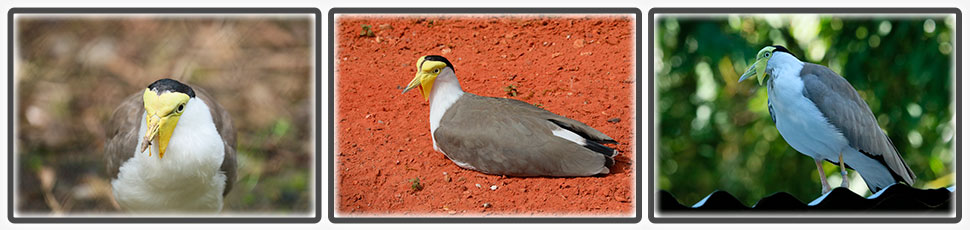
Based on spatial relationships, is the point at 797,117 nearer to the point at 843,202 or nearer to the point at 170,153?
the point at 843,202

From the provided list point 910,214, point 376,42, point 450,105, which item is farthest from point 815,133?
point 376,42

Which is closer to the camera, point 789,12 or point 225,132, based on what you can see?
point 789,12

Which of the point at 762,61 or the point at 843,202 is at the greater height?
the point at 762,61

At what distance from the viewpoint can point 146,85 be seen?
2.80 m

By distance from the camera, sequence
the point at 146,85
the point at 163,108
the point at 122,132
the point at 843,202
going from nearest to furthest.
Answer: the point at 163,108 → the point at 843,202 → the point at 122,132 → the point at 146,85

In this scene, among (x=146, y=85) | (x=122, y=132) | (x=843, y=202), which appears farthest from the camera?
(x=146, y=85)

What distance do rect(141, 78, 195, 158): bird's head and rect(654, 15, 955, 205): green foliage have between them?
1294 millimetres

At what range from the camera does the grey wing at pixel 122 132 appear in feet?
8.46

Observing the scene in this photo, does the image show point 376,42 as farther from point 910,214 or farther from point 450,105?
point 910,214

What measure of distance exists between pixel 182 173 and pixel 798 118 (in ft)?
5.51

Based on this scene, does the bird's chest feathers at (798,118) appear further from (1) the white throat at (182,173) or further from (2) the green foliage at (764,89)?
(1) the white throat at (182,173)

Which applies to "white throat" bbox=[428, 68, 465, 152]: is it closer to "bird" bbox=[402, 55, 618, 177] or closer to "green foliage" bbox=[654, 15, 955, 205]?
"bird" bbox=[402, 55, 618, 177]

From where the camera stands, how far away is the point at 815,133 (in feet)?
7.80

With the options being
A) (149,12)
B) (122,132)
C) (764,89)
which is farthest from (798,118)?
(122,132)
